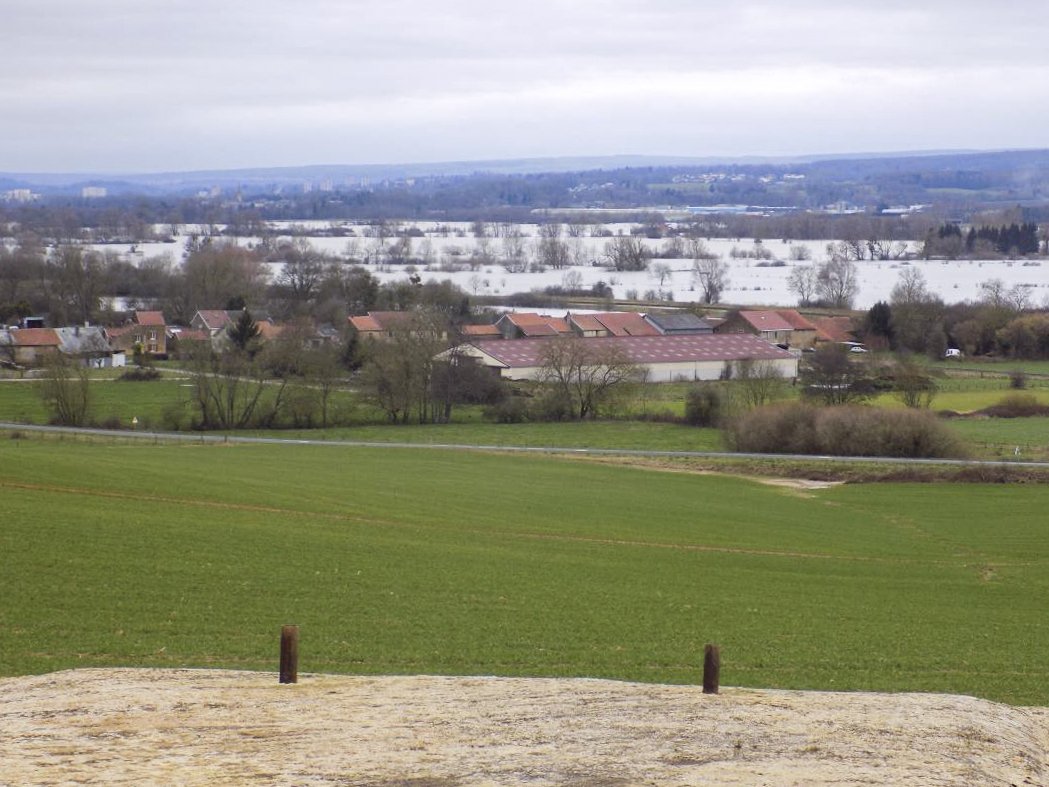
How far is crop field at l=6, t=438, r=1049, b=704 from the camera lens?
55.4 feet

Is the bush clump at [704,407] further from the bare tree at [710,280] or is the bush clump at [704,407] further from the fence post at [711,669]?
the bare tree at [710,280]

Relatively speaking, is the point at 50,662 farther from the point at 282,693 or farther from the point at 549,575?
the point at 549,575

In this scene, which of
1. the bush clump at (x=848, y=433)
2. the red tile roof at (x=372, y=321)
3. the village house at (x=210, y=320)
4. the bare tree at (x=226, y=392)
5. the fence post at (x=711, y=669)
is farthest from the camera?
the village house at (x=210, y=320)

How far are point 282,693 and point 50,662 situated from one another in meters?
4.30

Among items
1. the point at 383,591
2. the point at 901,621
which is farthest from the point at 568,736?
the point at 901,621

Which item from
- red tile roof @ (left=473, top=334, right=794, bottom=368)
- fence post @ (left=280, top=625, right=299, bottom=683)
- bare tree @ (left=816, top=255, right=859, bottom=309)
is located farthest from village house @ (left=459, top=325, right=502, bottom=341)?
fence post @ (left=280, top=625, right=299, bottom=683)

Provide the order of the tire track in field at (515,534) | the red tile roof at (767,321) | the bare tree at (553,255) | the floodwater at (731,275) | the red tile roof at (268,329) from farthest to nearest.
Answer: the bare tree at (553,255) → the floodwater at (731,275) → the red tile roof at (767,321) → the red tile roof at (268,329) → the tire track in field at (515,534)

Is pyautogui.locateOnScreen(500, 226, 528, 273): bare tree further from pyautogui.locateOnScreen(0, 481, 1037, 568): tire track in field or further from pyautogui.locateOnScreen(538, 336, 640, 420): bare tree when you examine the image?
pyautogui.locateOnScreen(0, 481, 1037, 568): tire track in field

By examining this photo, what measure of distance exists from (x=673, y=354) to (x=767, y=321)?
1425cm

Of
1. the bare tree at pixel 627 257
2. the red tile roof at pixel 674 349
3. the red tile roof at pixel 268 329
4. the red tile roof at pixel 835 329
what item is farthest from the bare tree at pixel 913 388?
the bare tree at pixel 627 257

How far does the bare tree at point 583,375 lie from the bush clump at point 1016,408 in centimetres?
1732

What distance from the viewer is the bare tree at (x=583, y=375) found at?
61.8 meters

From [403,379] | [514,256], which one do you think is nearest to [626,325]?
[403,379]

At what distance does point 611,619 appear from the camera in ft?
64.5
